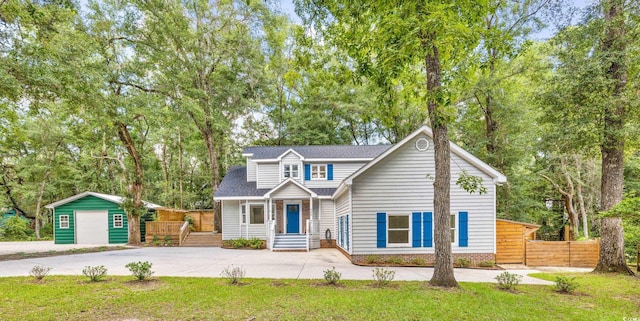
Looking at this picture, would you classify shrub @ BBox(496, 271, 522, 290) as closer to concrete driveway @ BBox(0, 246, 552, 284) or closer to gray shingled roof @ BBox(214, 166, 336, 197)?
concrete driveway @ BBox(0, 246, 552, 284)

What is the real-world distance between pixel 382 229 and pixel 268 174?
9227mm

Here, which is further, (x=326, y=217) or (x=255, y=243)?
(x=326, y=217)

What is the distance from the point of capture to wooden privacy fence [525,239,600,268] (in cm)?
1133

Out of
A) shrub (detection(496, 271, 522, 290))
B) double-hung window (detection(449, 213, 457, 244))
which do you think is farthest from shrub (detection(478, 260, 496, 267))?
shrub (detection(496, 271, 522, 290))

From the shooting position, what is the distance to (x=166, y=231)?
702 inches

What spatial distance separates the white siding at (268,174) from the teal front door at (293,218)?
190cm

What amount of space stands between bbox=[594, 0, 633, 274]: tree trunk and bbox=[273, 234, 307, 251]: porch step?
11603mm

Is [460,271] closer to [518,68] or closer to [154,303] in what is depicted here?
[154,303]

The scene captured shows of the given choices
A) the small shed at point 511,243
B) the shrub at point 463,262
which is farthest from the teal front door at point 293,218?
the small shed at point 511,243

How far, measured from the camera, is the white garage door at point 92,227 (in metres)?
18.8

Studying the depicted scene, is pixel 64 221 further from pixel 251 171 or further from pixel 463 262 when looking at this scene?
pixel 463 262

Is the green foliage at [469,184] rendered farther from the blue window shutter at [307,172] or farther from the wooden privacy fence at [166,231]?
the wooden privacy fence at [166,231]

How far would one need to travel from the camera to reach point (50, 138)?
22.6 metres

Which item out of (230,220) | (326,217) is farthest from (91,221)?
(326,217)
